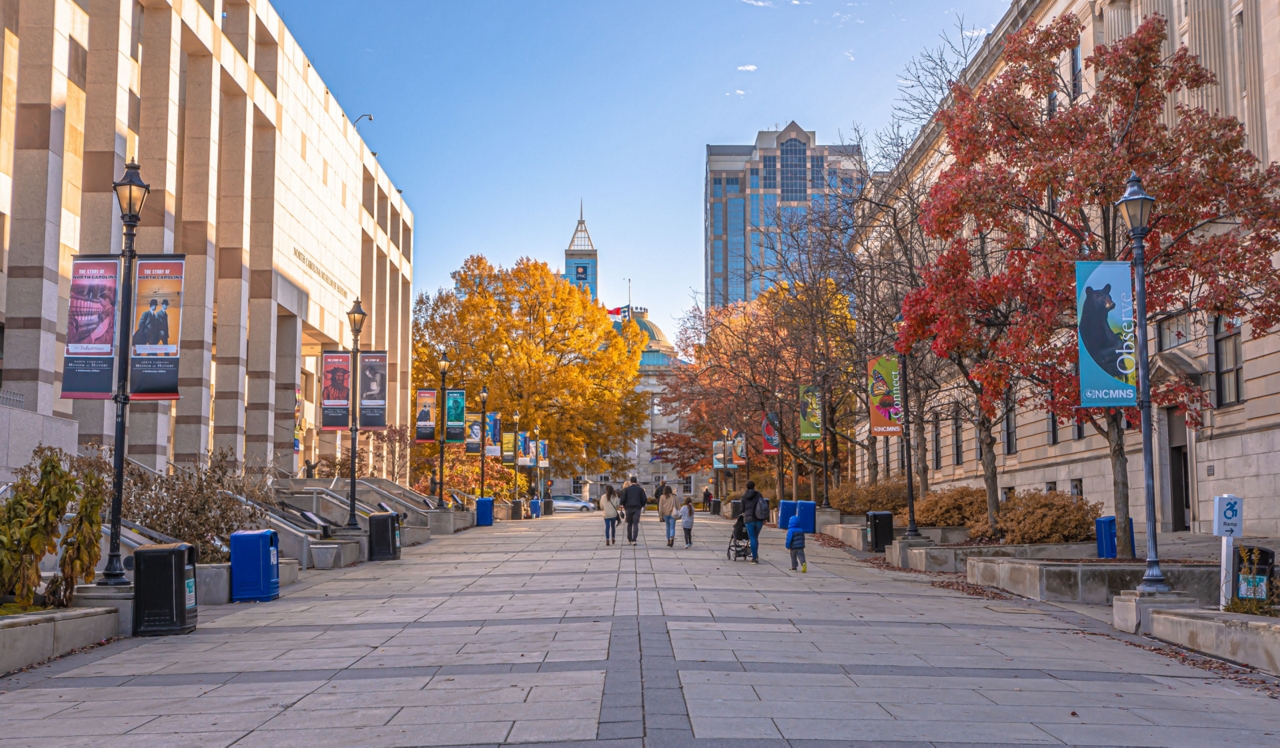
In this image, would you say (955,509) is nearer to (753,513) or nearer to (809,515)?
(753,513)

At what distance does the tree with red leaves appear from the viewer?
17297mm

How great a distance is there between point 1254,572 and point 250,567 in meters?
13.2

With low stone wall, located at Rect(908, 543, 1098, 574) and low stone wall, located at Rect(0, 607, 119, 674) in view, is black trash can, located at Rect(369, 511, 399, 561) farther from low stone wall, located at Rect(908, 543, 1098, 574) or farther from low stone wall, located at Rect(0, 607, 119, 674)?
low stone wall, located at Rect(0, 607, 119, 674)

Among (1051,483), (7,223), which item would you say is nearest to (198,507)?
(7,223)

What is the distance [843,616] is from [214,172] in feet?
91.3

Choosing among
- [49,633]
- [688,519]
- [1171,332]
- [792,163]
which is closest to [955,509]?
[688,519]

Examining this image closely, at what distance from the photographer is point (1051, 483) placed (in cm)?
3759

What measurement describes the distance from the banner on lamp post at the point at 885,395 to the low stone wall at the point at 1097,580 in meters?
8.86

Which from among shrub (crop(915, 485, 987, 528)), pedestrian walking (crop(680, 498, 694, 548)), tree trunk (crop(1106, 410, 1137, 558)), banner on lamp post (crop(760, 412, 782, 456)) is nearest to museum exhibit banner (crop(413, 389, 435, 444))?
banner on lamp post (crop(760, 412, 782, 456))

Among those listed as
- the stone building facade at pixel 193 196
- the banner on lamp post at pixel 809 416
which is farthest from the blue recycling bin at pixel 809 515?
the stone building facade at pixel 193 196

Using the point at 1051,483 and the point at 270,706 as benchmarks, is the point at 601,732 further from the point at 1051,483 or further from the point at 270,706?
the point at 1051,483

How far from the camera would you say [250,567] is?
16203 mm

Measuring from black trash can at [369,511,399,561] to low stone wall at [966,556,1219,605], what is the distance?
13.7 meters

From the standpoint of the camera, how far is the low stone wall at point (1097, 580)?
50.4 feet
